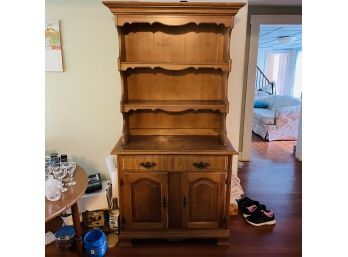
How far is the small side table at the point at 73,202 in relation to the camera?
1201 millimetres

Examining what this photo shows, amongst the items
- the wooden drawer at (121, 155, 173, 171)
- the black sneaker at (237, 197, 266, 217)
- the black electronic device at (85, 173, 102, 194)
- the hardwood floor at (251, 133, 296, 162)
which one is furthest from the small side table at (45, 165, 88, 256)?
the hardwood floor at (251, 133, 296, 162)

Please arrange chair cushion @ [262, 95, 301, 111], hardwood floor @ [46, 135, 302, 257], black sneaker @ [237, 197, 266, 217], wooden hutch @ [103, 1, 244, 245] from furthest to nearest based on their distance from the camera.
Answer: chair cushion @ [262, 95, 301, 111], black sneaker @ [237, 197, 266, 217], hardwood floor @ [46, 135, 302, 257], wooden hutch @ [103, 1, 244, 245]

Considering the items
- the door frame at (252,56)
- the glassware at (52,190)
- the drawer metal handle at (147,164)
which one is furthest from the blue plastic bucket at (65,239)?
the door frame at (252,56)

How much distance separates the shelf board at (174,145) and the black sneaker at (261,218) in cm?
88

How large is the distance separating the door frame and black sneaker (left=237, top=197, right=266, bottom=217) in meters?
1.39

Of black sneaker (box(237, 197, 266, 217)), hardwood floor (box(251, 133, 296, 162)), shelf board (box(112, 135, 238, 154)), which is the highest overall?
shelf board (box(112, 135, 238, 154))

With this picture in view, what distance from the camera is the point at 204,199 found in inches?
70.9

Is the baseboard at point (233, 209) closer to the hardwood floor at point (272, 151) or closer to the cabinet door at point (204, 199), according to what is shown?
the cabinet door at point (204, 199)

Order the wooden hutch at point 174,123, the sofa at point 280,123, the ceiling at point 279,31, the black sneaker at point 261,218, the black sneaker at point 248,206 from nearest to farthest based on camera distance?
the wooden hutch at point 174,123 < the black sneaker at point 261,218 < the black sneaker at point 248,206 < the ceiling at point 279,31 < the sofa at point 280,123

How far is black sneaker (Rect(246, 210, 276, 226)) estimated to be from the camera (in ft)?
7.21

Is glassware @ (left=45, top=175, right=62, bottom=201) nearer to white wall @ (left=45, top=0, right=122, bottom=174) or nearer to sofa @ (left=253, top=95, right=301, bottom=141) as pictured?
white wall @ (left=45, top=0, right=122, bottom=174)

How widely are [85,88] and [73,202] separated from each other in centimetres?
121

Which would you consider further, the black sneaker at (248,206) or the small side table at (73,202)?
the black sneaker at (248,206)

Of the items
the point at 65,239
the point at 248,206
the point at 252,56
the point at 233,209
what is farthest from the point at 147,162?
the point at 252,56
